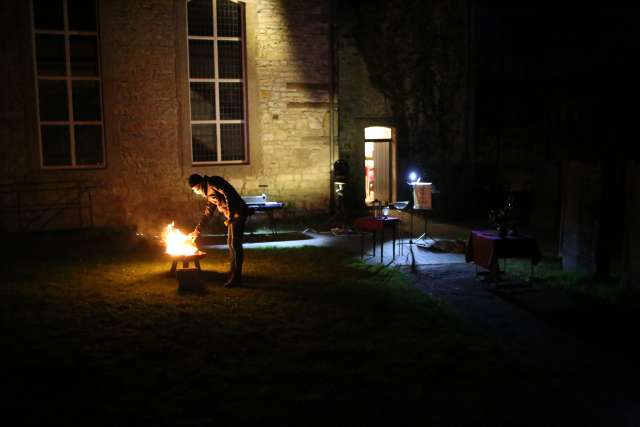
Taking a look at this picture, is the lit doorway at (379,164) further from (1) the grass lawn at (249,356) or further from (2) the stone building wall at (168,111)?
(1) the grass lawn at (249,356)

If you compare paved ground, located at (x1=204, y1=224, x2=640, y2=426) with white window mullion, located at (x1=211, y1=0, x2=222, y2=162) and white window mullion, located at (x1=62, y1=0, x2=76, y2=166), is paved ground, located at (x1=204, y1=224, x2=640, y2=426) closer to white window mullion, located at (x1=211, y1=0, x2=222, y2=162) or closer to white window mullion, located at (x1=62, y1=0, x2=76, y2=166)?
white window mullion, located at (x1=211, y1=0, x2=222, y2=162)

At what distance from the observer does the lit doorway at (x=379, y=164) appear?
18.6m

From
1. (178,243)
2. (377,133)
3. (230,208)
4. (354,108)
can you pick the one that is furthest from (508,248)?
(377,133)

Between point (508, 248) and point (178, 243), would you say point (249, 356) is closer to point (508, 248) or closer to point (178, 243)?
point (178, 243)

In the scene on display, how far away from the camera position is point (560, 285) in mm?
9641

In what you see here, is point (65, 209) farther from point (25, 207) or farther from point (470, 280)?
point (470, 280)

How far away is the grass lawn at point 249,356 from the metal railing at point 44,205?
4270 mm

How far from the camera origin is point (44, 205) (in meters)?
14.3

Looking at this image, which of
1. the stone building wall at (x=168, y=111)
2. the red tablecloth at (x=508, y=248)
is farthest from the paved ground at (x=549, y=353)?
the stone building wall at (x=168, y=111)

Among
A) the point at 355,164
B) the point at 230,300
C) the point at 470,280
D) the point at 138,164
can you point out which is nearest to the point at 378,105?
the point at 355,164

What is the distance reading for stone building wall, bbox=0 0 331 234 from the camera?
14.1 metres

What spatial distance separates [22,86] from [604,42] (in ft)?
53.6

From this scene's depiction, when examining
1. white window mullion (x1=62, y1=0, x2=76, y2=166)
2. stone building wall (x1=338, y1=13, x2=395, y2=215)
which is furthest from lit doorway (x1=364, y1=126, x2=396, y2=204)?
white window mullion (x1=62, y1=0, x2=76, y2=166)

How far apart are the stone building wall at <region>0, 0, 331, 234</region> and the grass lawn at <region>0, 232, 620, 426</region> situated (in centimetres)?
479
